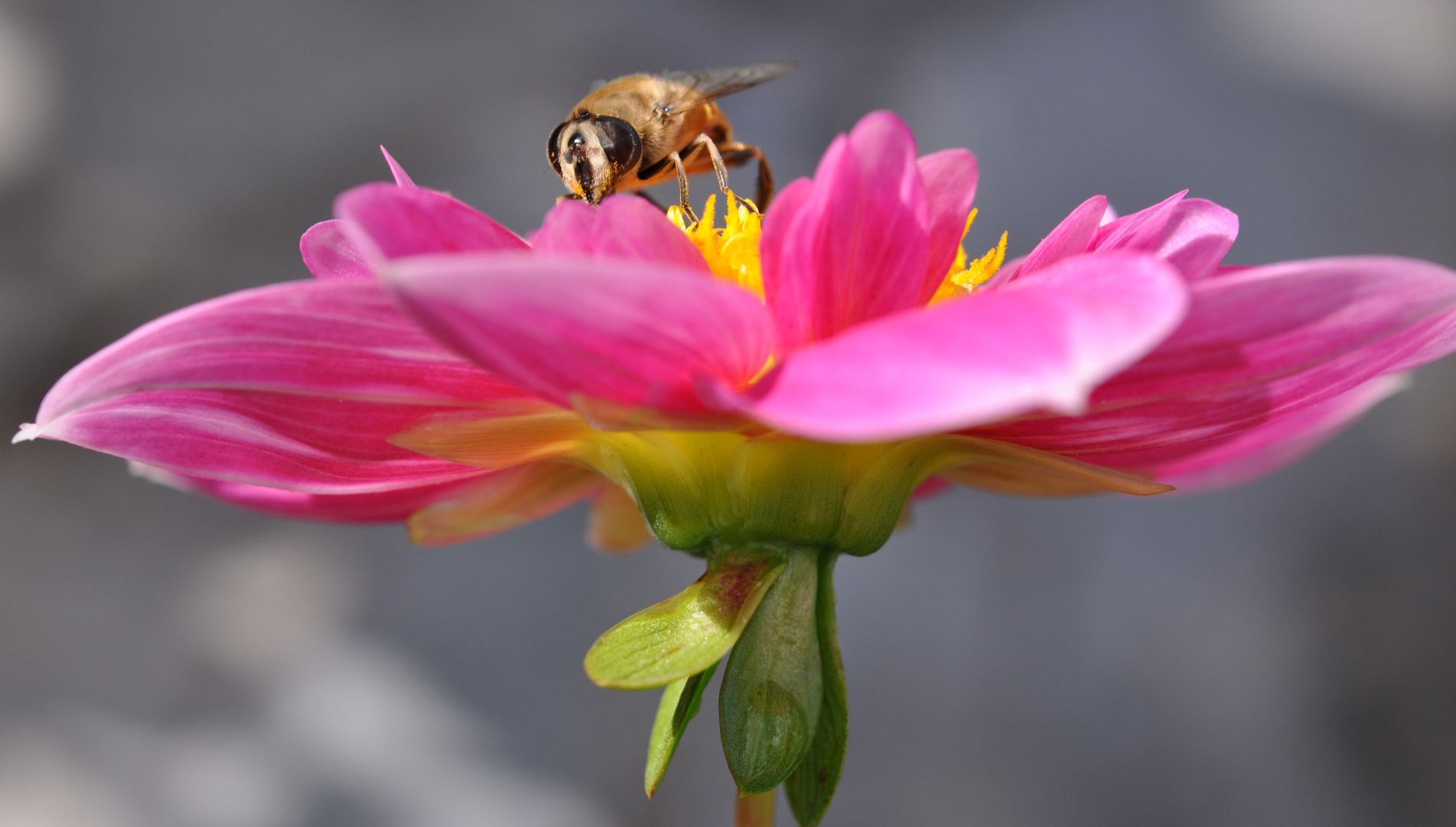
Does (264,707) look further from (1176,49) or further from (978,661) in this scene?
(1176,49)

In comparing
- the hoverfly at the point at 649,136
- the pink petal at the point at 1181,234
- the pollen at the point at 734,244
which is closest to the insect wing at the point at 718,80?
the hoverfly at the point at 649,136

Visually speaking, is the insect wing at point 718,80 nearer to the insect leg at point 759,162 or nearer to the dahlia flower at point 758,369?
the insect leg at point 759,162

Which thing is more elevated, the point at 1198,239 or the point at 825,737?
the point at 1198,239

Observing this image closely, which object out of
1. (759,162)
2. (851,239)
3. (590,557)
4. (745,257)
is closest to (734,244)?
(745,257)

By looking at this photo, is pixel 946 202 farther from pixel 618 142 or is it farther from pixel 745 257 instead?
pixel 618 142

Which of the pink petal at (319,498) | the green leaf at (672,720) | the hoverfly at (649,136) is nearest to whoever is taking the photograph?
the green leaf at (672,720)

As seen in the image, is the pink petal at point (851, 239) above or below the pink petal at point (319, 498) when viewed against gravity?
above

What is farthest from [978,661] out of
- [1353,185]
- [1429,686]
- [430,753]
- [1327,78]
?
[1327,78]
